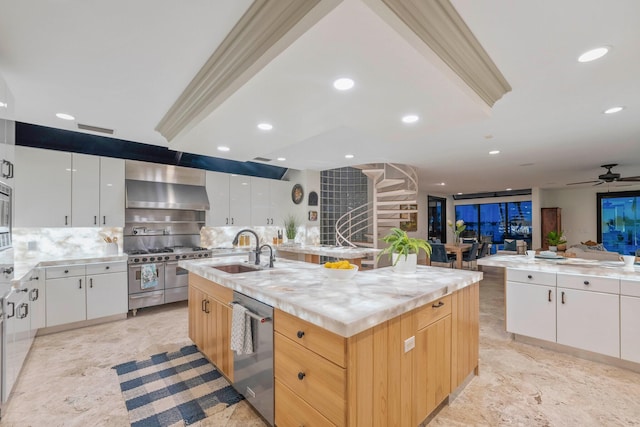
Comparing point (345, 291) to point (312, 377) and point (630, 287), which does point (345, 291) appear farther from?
point (630, 287)

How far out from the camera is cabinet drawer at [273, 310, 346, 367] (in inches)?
52.7

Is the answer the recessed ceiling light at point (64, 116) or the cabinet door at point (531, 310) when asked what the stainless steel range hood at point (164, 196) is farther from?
the cabinet door at point (531, 310)

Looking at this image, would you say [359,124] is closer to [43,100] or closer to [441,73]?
[441,73]

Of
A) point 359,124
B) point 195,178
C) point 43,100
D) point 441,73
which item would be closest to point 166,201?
point 195,178

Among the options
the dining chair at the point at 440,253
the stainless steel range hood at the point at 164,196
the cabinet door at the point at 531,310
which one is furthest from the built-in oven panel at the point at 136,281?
the dining chair at the point at 440,253

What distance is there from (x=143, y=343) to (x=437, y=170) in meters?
6.13

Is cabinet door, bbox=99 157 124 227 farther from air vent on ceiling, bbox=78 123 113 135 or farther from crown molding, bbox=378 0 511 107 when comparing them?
crown molding, bbox=378 0 511 107

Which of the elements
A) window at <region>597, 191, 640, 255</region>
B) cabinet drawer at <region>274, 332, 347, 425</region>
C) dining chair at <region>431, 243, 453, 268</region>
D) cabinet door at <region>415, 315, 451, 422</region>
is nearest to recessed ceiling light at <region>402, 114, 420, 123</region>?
cabinet door at <region>415, 315, 451, 422</region>

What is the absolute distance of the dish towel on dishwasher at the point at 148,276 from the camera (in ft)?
13.7

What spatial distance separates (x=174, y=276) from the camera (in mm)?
4461

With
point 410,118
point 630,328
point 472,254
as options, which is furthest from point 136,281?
point 472,254

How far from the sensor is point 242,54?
178 centimetres

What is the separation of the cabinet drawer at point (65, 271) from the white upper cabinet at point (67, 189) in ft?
1.94

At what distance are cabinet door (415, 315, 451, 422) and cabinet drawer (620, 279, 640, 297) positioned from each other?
192cm
